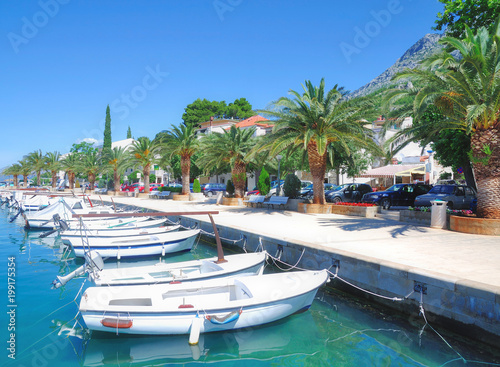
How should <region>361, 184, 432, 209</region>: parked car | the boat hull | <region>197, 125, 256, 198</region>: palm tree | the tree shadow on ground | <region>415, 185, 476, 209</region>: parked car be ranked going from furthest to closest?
<region>197, 125, 256, 198</region>: palm tree < <region>361, 184, 432, 209</region>: parked car < <region>415, 185, 476, 209</region>: parked car < the tree shadow on ground < the boat hull

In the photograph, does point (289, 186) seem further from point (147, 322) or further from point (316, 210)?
point (147, 322)

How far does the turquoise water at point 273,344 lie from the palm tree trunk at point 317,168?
1115 centimetres

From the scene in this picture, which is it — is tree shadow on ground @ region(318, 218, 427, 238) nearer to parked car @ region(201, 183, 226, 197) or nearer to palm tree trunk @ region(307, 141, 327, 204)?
palm tree trunk @ region(307, 141, 327, 204)

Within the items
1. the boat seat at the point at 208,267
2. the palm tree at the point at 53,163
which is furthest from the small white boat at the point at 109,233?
the palm tree at the point at 53,163

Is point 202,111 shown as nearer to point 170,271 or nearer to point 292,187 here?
point 292,187

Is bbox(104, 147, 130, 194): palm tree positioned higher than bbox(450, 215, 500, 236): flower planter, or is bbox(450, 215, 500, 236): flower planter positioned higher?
bbox(104, 147, 130, 194): palm tree

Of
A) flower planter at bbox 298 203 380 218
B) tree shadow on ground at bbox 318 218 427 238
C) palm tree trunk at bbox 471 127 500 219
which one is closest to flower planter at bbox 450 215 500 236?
palm tree trunk at bbox 471 127 500 219

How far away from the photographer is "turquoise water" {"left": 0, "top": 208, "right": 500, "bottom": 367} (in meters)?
6.11

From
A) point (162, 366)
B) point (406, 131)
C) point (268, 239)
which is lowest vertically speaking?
point (162, 366)

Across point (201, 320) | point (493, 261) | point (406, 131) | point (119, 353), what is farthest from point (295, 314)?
point (406, 131)

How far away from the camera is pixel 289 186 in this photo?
22.2 meters

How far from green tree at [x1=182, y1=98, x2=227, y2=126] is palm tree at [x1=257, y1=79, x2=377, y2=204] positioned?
55954mm

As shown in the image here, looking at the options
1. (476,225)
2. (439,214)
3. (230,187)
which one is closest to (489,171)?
(476,225)

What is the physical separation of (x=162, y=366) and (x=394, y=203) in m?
18.3
